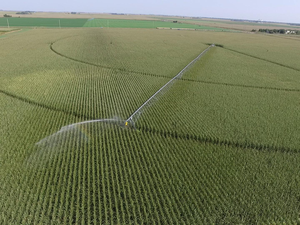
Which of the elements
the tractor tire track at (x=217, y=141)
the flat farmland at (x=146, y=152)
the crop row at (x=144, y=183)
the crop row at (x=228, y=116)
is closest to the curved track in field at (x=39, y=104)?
the flat farmland at (x=146, y=152)

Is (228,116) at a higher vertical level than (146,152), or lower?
higher

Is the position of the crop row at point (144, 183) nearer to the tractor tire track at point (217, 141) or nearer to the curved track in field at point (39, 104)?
the tractor tire track at point (217, 141)

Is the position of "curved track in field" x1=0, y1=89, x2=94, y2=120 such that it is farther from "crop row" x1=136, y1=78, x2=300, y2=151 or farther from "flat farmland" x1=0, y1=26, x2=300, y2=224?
"crop row" x1=136, y1=78, x2=300, y2=151

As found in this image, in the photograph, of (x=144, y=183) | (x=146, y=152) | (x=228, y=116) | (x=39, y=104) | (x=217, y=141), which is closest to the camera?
(x=144, y=183)

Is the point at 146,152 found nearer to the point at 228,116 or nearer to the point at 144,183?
the point at 144,183

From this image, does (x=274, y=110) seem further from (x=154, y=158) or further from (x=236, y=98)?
(x=154, y=158)

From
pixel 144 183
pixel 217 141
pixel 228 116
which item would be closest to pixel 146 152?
pixel 144 183

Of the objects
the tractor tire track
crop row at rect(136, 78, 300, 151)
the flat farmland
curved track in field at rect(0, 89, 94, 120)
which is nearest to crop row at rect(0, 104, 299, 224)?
the flat farmland

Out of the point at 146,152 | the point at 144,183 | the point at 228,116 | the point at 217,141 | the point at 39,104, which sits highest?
the point at 39,104

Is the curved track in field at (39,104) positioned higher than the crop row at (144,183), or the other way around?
the curved track in field at (39,104)
